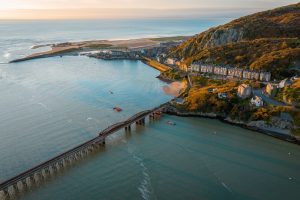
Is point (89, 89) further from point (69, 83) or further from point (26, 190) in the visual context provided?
point (26, 190)

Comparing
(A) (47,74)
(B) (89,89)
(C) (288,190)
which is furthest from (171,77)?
(C) (288,190)

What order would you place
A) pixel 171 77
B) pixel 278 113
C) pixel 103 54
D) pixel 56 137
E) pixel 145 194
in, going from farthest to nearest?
pixel 103 54 → pixel 171 77 → pixel 278 113 → pixel 56 137 → pixel 145 194

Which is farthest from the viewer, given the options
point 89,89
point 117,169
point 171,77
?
point 171,77

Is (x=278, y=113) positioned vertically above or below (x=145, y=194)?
above

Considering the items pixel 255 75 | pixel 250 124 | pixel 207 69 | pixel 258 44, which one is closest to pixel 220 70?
pixel 207 69

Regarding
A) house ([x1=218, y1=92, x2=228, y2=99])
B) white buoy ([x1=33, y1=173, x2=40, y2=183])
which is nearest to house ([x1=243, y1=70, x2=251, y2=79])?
house ([x1=218, y1=92, x2=228, y2=99])

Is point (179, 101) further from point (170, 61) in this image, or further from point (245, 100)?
point (170, 61)

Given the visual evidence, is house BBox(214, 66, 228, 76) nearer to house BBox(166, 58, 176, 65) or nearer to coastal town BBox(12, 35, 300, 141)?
coastal town BBox(12, 35, 300, 141)
